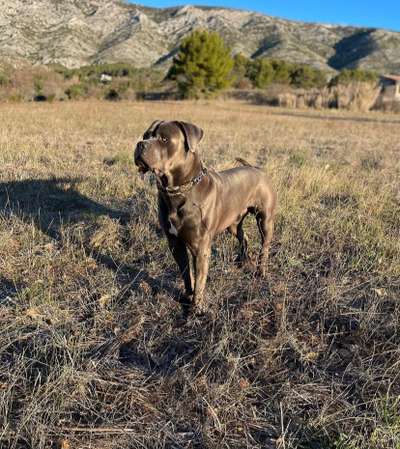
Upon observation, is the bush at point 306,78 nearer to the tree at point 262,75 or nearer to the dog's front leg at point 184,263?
the tree at point 262,75

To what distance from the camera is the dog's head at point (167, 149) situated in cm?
263

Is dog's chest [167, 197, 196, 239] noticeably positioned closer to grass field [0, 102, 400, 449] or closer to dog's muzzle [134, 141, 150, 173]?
dog's muzzle [134, 141, 150, 173]

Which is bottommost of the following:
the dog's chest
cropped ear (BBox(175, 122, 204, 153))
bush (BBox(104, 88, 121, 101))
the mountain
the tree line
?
the dog's chest

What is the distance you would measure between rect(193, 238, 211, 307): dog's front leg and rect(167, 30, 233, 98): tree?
3233 centimetres

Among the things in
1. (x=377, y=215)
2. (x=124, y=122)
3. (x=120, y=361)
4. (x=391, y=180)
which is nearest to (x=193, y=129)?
(x=120, y=361)

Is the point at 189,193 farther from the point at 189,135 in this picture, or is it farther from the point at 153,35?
the point at 153,35

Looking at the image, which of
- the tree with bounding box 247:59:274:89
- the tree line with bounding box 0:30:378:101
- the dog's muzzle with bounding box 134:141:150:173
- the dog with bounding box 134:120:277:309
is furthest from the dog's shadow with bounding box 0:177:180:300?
the tree with bounding box 247:59:274:89

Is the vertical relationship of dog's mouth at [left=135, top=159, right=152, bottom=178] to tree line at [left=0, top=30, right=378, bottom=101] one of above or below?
below

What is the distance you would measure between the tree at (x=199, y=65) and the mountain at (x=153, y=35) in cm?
4199

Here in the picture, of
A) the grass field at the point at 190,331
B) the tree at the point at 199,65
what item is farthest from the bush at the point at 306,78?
the grass field at the point at 190,331

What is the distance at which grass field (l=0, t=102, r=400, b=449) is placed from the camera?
205 centimetres

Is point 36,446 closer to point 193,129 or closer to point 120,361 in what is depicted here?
point 120,361

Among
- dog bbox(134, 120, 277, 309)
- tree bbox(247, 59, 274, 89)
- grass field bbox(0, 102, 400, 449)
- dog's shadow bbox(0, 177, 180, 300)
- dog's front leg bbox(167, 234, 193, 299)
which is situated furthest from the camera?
tree bbox(247, 59, 274, 89)

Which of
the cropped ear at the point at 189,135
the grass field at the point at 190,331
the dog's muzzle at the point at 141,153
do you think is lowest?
the grass field at the point at 190,331
